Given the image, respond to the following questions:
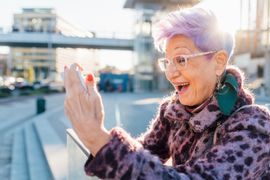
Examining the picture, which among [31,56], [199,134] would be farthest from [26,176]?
[31,56]

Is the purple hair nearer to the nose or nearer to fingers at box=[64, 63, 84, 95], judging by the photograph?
the nose

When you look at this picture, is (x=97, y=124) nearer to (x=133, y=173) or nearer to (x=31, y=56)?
(x=133, y=173)

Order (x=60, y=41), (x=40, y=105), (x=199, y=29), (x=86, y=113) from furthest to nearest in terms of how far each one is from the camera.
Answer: (x=60, y=41) → (x=40, y=105) → (x=199, y=29) → (x=86, y=113)

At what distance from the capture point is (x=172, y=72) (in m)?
1.49

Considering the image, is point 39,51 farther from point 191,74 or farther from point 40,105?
point 191,74

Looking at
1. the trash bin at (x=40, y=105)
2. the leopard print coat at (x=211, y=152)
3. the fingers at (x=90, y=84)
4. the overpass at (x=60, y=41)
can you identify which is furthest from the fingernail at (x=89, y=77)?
the overpass at (x=60, y=41)

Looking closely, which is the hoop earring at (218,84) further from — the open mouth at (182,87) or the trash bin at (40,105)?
the trash bin at (40,105)

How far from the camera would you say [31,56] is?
108m

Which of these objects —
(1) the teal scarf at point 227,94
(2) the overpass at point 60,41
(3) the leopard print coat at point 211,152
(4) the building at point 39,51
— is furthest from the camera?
(4) the building at point 39,51

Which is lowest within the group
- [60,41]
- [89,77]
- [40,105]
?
[40,105]

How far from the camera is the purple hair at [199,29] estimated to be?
4.73 feet

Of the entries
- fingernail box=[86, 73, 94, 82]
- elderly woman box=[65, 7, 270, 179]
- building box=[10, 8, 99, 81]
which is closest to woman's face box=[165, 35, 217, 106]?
elderly woman box=[65, 7, 270, 179]

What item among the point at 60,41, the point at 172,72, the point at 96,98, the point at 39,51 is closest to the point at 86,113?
the point at 96,98

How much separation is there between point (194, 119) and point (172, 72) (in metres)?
0.18
